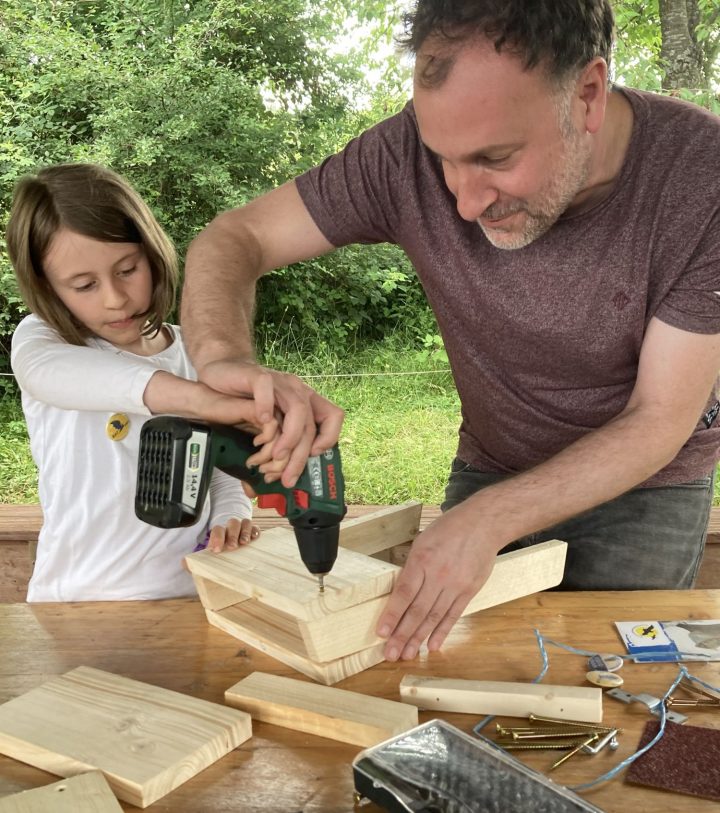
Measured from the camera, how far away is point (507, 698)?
47.6 inches

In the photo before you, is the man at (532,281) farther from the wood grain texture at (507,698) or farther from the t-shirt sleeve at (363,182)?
the wood grain texture at (507,698)

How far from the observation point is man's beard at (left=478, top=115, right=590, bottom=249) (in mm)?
1630

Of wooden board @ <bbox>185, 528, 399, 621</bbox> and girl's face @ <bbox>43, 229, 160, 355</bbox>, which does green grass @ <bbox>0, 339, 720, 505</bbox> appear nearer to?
girl's face @ <bbox>43, 229, 160, 355</bbox>

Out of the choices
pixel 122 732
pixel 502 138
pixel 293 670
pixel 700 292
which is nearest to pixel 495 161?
pixel 502 138

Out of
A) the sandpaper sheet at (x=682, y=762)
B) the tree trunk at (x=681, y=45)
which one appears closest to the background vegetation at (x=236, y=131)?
the tree trunk at (x=681, y=45)

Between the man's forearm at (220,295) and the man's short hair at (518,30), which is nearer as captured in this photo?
the man's short hair at (518,30)

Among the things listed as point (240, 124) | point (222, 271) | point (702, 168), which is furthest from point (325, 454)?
point (240, 124)

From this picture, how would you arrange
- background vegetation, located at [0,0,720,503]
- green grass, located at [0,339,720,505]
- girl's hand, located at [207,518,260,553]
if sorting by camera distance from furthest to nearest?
background vegetation, located at [0,0,720,503] < green grass, located at [0,339,720,505] < girl's hand, located at [207,518,260,553]

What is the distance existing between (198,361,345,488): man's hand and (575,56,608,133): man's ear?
2.53 feet

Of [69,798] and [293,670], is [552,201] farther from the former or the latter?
[69,798]

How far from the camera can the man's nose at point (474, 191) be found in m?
1.57

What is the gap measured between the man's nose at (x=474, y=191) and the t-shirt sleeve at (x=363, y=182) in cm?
42

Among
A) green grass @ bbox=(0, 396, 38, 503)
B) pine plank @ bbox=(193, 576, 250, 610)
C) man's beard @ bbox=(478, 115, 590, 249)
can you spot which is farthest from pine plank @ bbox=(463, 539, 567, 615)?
green grass @ bbox=(0, 396, 38, 503)

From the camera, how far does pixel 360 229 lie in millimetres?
2070
